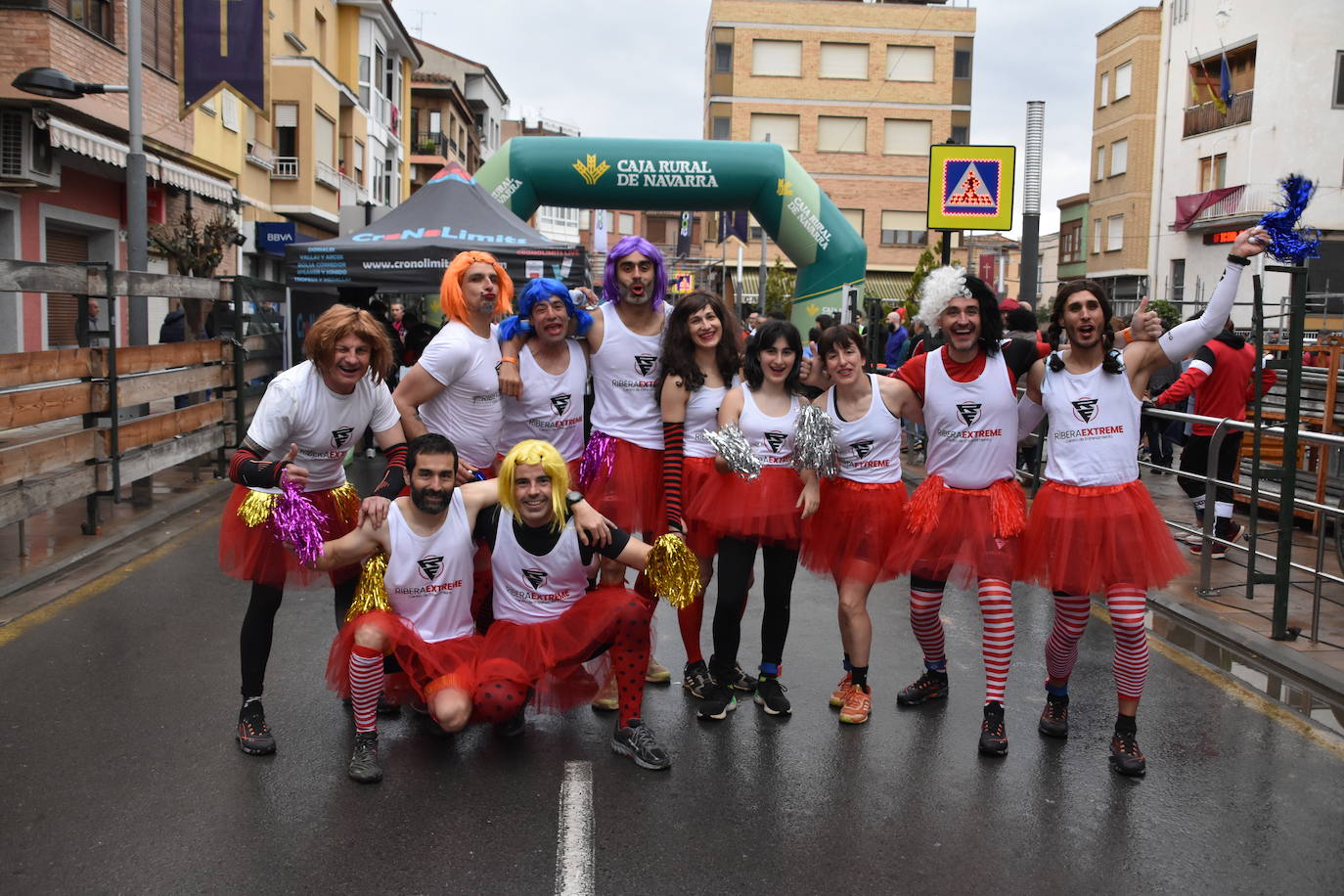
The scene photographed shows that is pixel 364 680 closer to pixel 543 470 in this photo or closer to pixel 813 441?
pixel 543 470

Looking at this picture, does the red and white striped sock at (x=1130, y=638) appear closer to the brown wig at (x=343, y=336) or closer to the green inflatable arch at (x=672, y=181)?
the brown wig at (x=343, y=336)

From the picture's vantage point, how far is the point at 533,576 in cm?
463

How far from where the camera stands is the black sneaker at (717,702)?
5.01 meters

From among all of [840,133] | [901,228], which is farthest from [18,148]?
[901,228]

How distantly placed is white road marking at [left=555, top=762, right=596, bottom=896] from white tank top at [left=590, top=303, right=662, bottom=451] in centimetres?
151

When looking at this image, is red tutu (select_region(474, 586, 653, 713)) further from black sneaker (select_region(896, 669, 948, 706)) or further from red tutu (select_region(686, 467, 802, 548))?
black sneaker (select_region(896, 669, 948, 706))

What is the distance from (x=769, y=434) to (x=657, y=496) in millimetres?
623

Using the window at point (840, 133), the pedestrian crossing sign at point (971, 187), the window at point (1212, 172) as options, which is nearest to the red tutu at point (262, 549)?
the pedestrian crossing sign at point (971, 187)

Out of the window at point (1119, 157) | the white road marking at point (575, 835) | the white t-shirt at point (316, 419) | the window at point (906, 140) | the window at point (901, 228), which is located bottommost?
the white road marking at point (575, 835)

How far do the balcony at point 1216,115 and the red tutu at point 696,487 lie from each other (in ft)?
115

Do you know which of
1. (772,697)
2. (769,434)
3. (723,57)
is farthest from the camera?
(723,57)

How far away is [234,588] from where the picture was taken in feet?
24.3

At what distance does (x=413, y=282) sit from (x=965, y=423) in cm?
948

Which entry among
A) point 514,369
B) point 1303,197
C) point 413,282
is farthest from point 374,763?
point 413,282
